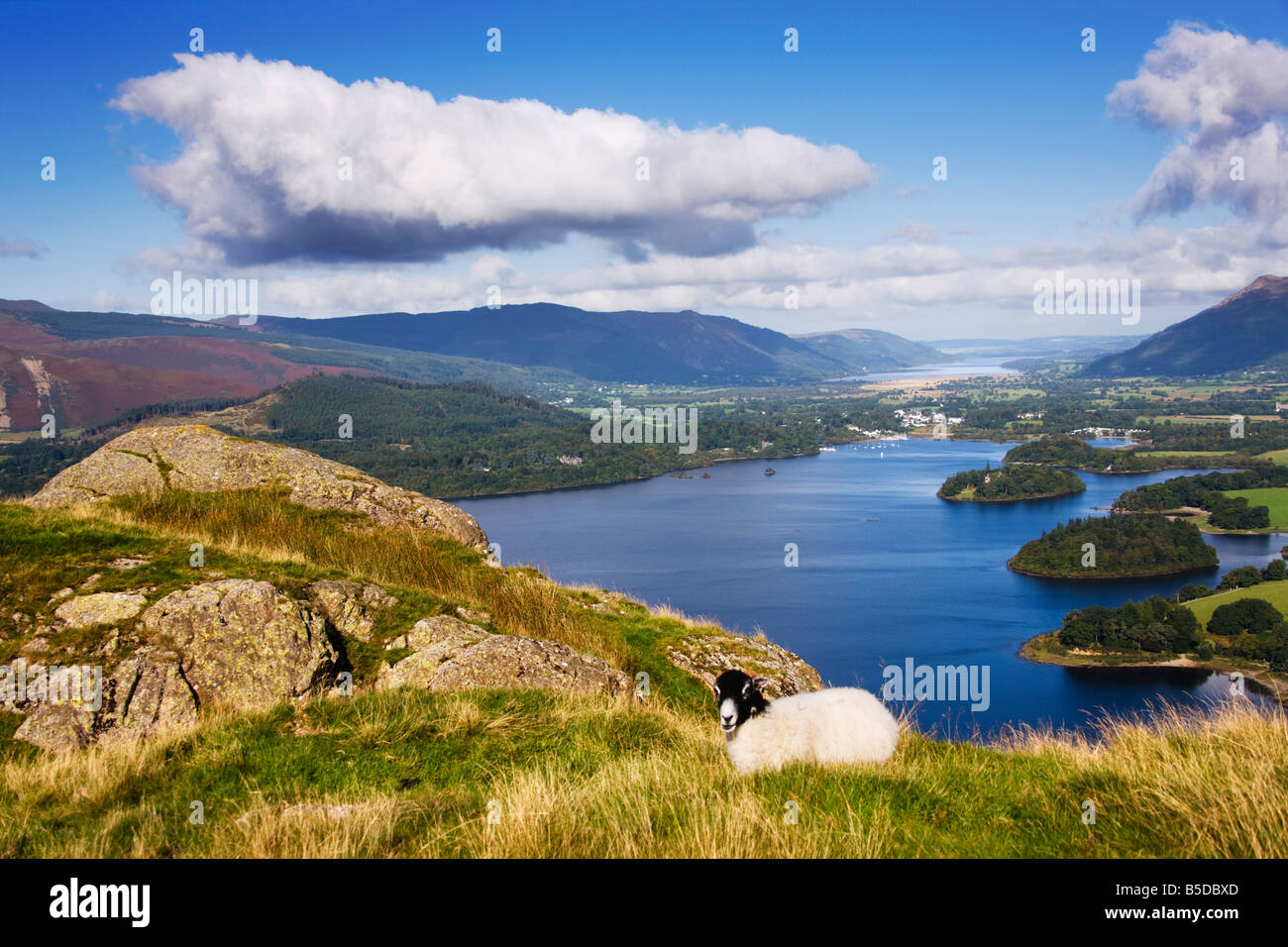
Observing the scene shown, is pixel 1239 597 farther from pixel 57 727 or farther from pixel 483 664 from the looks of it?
pixel 57 727

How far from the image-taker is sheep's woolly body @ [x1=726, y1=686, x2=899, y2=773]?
507 cm

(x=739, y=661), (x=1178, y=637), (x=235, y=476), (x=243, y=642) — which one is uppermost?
(x=235, y=476)

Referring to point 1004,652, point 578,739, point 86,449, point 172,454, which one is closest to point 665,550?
point 1004,652

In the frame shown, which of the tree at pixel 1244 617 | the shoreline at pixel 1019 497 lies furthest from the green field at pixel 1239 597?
the shoreline at pixel 1019 497

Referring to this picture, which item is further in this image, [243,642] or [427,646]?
[427,646]

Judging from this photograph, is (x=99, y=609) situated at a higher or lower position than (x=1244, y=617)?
higher

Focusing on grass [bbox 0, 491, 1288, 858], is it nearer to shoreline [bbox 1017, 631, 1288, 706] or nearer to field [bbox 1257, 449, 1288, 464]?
shoreline [bbox 1017, 631, 1288, 706]

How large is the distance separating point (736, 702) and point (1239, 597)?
8288 centimetres

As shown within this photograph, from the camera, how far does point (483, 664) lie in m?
7.47

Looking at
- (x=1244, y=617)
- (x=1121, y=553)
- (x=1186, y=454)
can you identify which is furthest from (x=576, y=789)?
(x=1186, y=454)

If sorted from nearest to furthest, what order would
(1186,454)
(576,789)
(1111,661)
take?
(576,789) → (1111,661) → (1186,454)

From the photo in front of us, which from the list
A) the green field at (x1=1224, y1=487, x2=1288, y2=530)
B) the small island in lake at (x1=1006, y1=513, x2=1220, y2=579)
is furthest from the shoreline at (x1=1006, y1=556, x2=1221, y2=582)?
the green field at (x1=1224, y1=487, x2=1288, y2=530)

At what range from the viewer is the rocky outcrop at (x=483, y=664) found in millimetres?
7328
